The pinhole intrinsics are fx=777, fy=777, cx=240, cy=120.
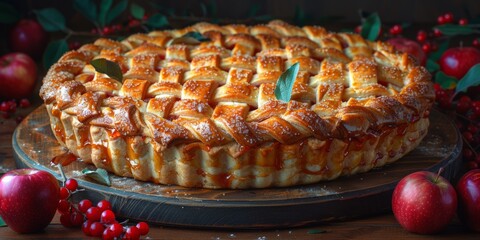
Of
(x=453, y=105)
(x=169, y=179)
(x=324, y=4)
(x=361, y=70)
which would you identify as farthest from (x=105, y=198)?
(x=324, y=4)

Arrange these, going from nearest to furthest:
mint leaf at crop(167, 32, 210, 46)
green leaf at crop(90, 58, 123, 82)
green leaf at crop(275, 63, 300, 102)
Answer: green leaf at crop(275, 63, 300, 102) < green leaf at crop(90, 58, 123, 82) < mint leaf at crop(167, 32, 210, 46)

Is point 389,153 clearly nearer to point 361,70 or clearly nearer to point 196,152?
point 361,70

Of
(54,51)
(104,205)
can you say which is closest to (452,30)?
(54,51)

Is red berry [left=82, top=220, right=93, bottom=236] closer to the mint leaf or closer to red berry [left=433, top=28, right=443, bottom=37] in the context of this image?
the mint leaf

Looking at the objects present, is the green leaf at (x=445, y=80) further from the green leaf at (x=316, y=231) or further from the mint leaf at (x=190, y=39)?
the green leaf at (x=316, y=231)

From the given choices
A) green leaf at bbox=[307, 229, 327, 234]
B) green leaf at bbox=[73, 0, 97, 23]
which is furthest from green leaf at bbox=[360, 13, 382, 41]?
green leaf at bbox=[307, 229, 327, 234]

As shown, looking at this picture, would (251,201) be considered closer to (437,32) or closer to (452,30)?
(452,30)
